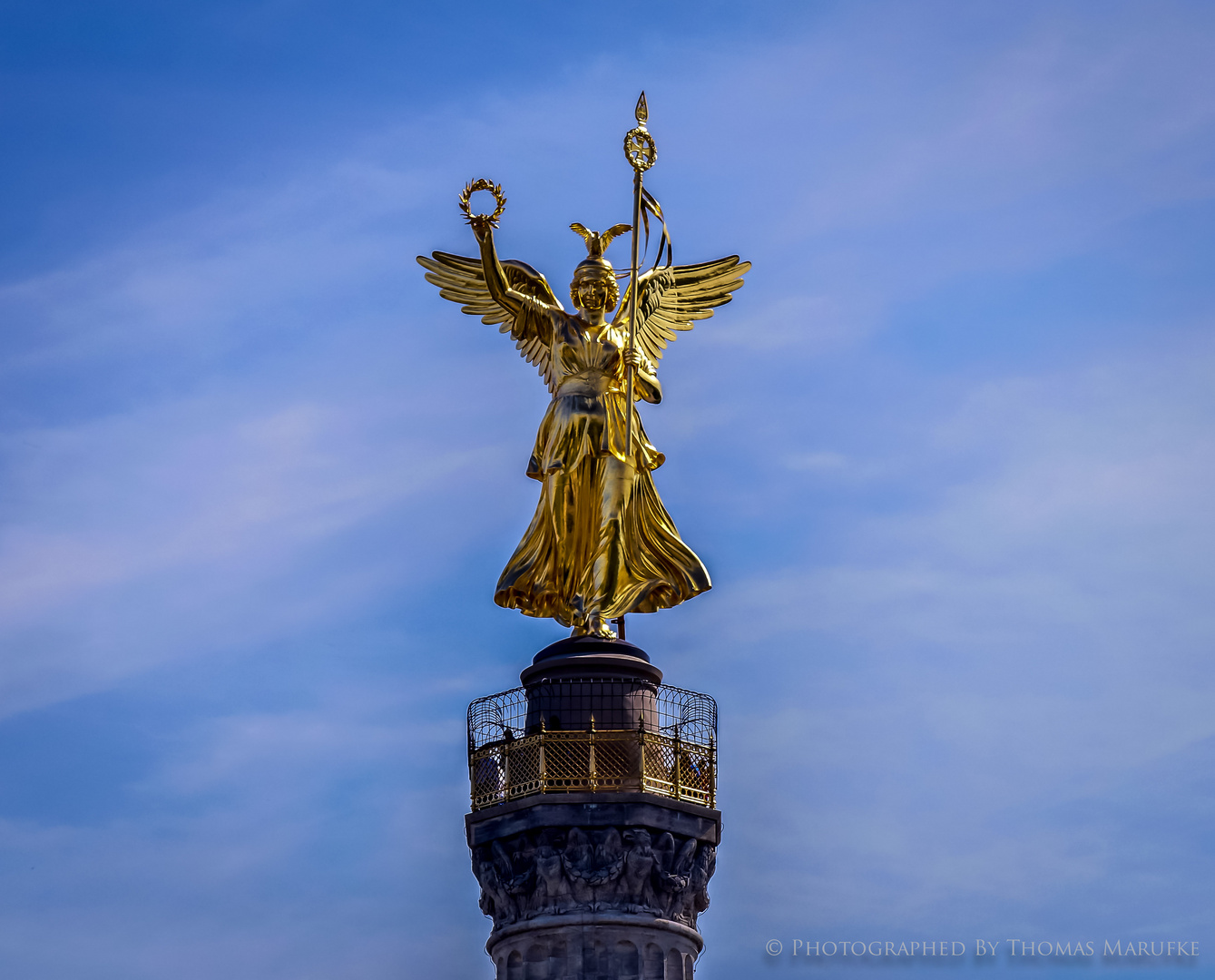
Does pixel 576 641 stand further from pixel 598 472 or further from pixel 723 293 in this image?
pixel 723 293

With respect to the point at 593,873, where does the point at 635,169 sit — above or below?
above

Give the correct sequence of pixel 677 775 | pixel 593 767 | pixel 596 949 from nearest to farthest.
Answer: pixel 596 949 → pixel 593 767 → pixel 677 775

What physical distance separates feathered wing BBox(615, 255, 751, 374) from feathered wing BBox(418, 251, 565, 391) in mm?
1472

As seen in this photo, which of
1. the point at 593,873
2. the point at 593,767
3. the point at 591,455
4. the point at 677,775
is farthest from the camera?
the point at 591,455

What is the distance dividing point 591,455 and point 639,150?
218 inches

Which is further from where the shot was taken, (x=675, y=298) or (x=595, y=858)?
(x=675, y=298)

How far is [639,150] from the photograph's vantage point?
5100 cm

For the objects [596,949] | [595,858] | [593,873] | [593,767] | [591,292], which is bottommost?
[596,949]

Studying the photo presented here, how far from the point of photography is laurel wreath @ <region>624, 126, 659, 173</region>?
5088cm

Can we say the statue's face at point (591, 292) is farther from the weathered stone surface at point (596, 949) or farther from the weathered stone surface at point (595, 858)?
the weathered stone surface at point (596, 949)

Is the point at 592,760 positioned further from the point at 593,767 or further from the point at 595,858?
the point at 595,858

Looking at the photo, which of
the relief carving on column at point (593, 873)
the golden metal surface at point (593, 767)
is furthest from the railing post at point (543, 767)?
the relief carving on column at point (593, 873)

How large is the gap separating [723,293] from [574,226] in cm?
369

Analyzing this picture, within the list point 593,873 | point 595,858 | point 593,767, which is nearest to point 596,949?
point 593,873
